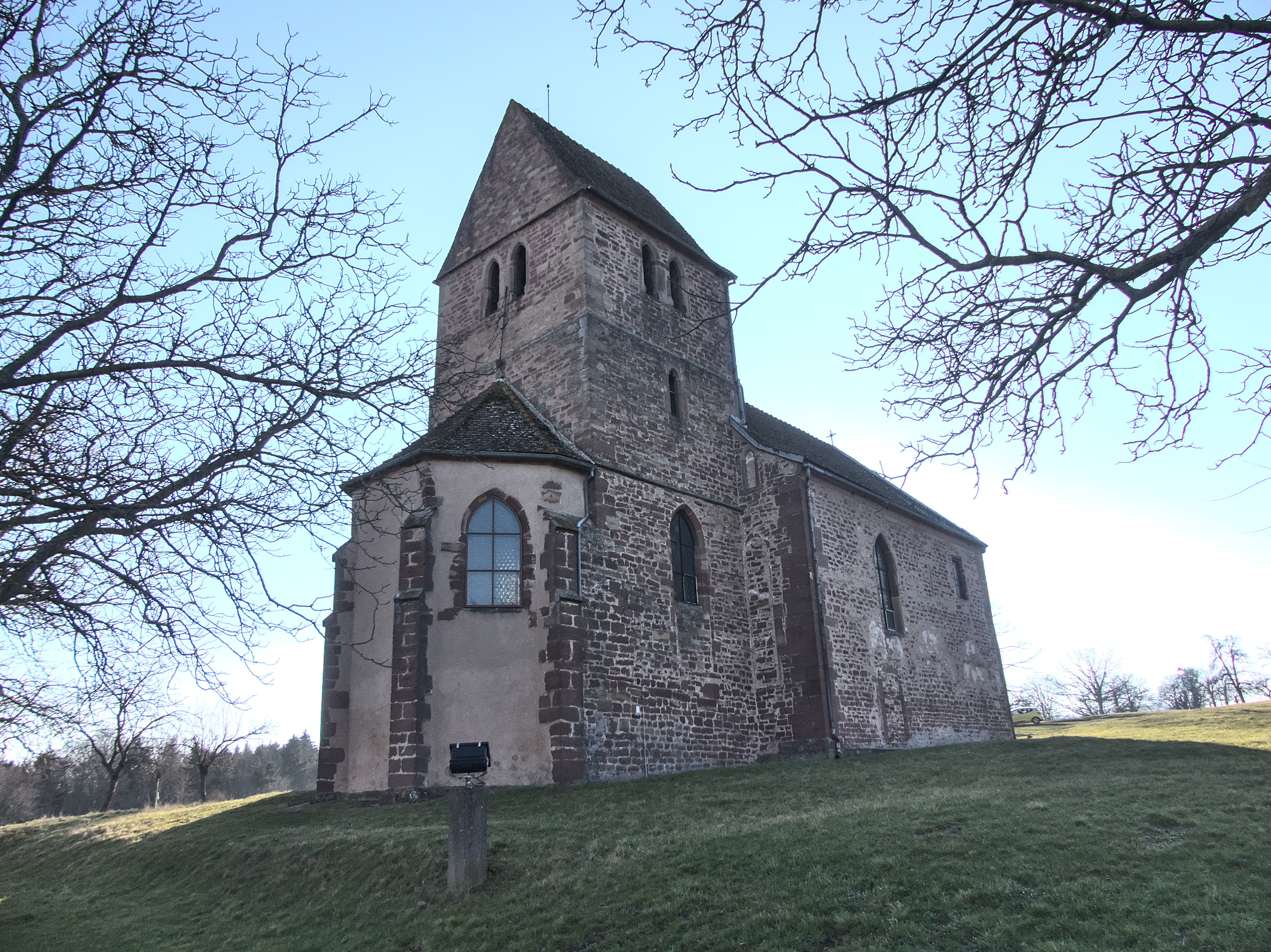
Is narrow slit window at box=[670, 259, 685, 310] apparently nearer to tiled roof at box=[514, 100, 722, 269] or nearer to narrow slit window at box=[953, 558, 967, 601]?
tiled roof at box=[514, 100, 722, 269]

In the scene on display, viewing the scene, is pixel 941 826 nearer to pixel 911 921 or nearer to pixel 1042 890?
pixel 1042 890

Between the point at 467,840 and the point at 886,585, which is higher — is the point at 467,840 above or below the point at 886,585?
below

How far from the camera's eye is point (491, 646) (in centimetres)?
1486

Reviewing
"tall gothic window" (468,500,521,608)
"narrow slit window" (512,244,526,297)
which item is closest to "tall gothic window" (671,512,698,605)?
"tall gothic window" (468,500,521,608)

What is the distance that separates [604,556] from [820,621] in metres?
5.22

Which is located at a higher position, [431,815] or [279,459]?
[279,459]

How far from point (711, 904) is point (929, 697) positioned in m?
16.5

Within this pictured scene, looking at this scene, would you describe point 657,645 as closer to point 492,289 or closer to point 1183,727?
point 492,289

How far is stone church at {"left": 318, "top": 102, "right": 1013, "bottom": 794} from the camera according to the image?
1473cm

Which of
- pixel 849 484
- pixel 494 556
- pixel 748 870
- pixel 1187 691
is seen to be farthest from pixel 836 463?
pixel 1187 691

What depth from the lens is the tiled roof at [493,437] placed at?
15734mm

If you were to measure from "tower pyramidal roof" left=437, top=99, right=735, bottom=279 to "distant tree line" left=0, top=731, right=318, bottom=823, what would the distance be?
14184 millimetres

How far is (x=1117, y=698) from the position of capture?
75812mm

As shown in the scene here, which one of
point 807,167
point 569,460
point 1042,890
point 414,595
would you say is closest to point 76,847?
point 414,595
